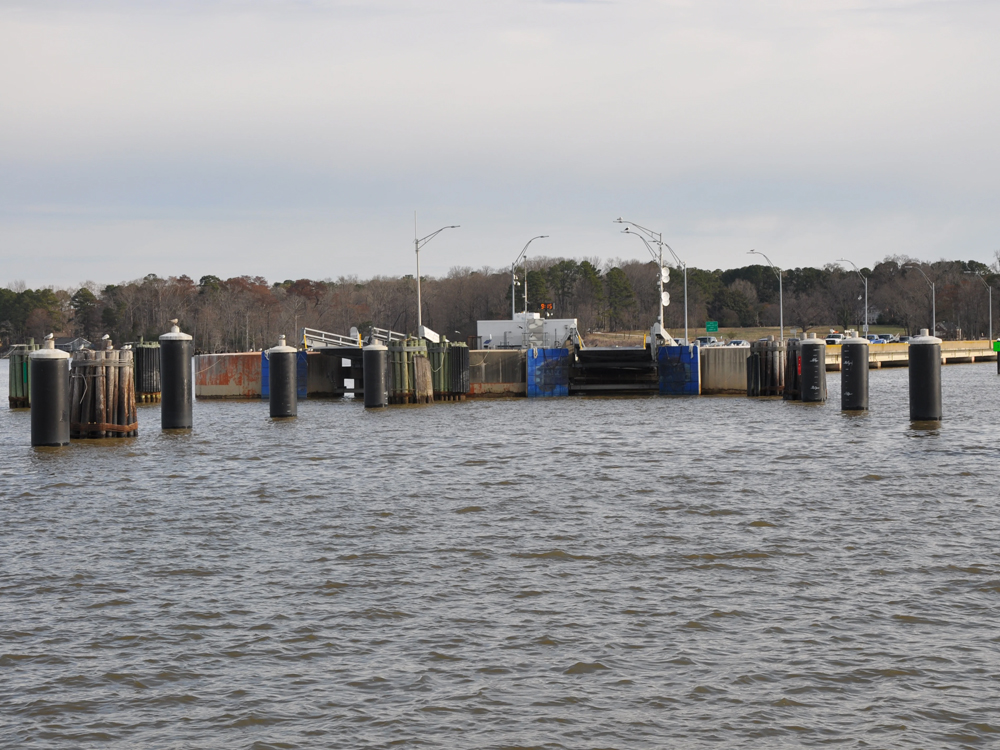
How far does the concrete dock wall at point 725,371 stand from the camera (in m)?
46.8

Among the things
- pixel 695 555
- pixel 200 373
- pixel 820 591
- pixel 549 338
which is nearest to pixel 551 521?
pixel 695 555

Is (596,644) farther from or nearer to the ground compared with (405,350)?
nearer to the ground

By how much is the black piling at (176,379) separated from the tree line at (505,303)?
368ft

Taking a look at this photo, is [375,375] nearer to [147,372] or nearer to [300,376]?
[300,376]

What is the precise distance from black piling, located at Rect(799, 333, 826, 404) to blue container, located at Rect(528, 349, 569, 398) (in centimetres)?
1201

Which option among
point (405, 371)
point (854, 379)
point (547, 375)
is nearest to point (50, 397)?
point (405, 371)

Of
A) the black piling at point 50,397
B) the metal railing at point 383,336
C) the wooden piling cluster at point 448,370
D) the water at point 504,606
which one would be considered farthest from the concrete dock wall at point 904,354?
the black piling at point 50,397

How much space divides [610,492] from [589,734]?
10.8m

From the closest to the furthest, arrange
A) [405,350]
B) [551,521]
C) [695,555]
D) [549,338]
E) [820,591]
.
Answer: [820,591] → [695,555] → [551,521] → [405,350] → [549,338]

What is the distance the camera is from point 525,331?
66.6 m

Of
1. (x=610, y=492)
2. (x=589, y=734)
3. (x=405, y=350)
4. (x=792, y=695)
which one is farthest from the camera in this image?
(x=405, y=350)

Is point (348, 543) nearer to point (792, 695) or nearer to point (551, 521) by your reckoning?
point (551, 521)

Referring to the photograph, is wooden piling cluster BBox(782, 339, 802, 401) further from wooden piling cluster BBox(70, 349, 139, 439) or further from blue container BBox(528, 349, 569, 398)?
wooden piling cluster BBox(70, 349, 139, 439)

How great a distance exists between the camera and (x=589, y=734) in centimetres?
719
